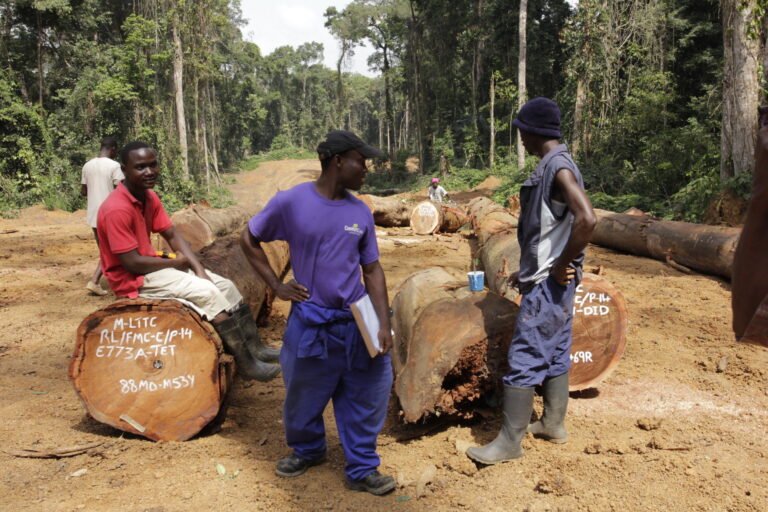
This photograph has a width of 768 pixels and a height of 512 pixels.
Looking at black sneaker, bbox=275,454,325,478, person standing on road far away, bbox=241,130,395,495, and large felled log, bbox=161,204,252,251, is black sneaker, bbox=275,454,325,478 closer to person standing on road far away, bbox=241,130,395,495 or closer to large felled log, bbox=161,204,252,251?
person standing on road far away, bbox=241,130,395,495

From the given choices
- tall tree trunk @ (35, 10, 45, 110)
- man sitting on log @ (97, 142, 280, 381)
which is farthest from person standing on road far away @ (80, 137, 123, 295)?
tall tree trunk @ (35, 10, 45, 110)

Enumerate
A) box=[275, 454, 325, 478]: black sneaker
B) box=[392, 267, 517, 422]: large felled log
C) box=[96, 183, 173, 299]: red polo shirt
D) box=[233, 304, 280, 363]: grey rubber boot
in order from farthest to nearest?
box=[233, 304, 280, 363]: grey rubber boot
box=[96, 183, 173, 299]: red polo shirt
box=[392, 267, 517, 422]: large felled log
box=[275, 454, 325, 478]: black sneaker

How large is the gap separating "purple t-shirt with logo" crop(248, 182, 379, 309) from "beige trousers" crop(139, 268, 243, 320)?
1.11 meters

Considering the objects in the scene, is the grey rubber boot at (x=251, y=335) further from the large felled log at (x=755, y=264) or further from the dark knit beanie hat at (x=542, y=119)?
the large felled log at (x=755, y=264)

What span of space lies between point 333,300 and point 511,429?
1.36 m

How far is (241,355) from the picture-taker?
395 centimetres

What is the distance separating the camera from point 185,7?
66.8ft

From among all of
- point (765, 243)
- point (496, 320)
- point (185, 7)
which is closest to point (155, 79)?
point (185, 7)

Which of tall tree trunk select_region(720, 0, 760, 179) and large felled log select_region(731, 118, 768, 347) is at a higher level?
tall tree trunk select_region(720, 0, 760, 179)

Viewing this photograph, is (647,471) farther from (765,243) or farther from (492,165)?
(492,165)

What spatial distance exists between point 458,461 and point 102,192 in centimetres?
551

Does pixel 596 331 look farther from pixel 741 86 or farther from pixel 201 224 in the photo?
pixel 741 86

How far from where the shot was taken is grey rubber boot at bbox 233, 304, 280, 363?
4.15 metres

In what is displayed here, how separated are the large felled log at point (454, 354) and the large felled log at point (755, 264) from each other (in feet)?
6.57
